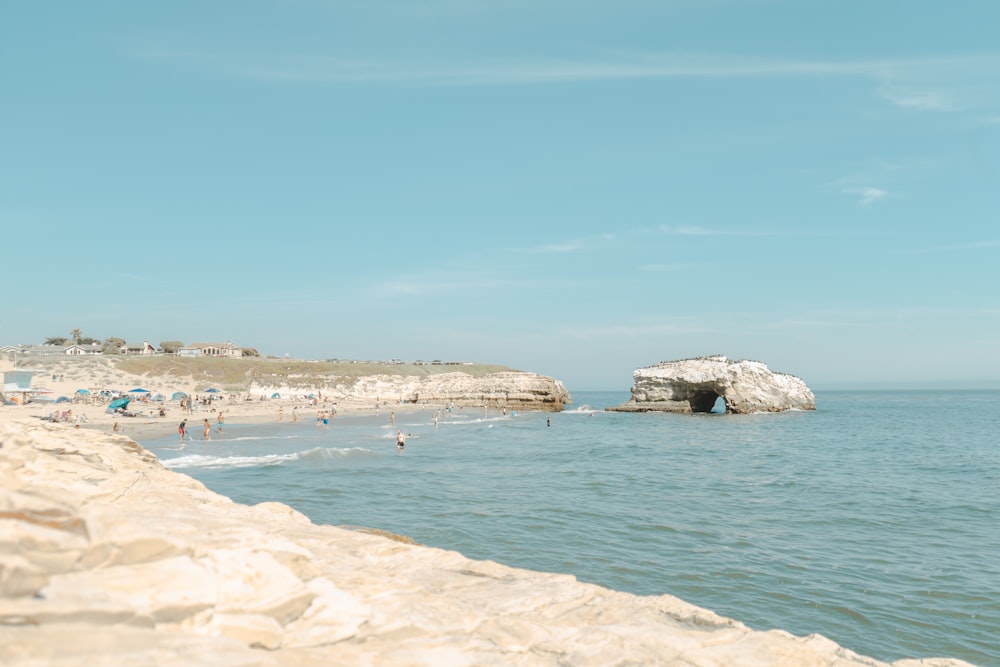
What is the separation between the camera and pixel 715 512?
2220 centimetres

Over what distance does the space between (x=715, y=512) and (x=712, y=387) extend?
6189 centimetres

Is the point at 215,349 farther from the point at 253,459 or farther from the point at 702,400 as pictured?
the point at 253,459

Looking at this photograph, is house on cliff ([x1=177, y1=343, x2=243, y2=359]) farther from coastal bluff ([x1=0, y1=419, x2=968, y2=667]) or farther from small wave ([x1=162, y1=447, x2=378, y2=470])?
coastal bluff ([x1=0, y1=419, x2=968, y2=667])

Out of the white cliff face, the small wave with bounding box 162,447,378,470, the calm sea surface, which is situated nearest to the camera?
the calm sea surface

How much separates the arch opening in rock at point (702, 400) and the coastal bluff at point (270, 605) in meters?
80.7

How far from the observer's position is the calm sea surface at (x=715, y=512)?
13.0 m

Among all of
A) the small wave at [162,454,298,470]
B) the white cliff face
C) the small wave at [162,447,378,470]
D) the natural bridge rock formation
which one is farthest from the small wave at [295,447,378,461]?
the white cliff face

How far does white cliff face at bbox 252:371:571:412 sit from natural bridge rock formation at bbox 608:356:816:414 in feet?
43.2

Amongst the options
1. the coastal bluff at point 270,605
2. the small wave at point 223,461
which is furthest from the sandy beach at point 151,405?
the coastal bluff at point 270,605

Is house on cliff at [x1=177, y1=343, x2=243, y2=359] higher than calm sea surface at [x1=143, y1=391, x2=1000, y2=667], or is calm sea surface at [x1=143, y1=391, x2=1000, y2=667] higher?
house on cliff at [x1=177, y1=343, x2=243, y2=359]

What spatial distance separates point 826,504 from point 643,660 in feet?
70.1

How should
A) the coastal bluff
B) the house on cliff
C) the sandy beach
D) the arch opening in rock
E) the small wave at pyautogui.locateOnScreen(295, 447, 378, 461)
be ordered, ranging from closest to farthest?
the coastal bluff
the small wave at pyautogui.locateOnScreen(295, 447, 378, 461)
the sandy beach
the arch opening in rock
the house on cliff

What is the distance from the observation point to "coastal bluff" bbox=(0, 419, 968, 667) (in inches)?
162

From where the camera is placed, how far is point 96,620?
4188 mm
